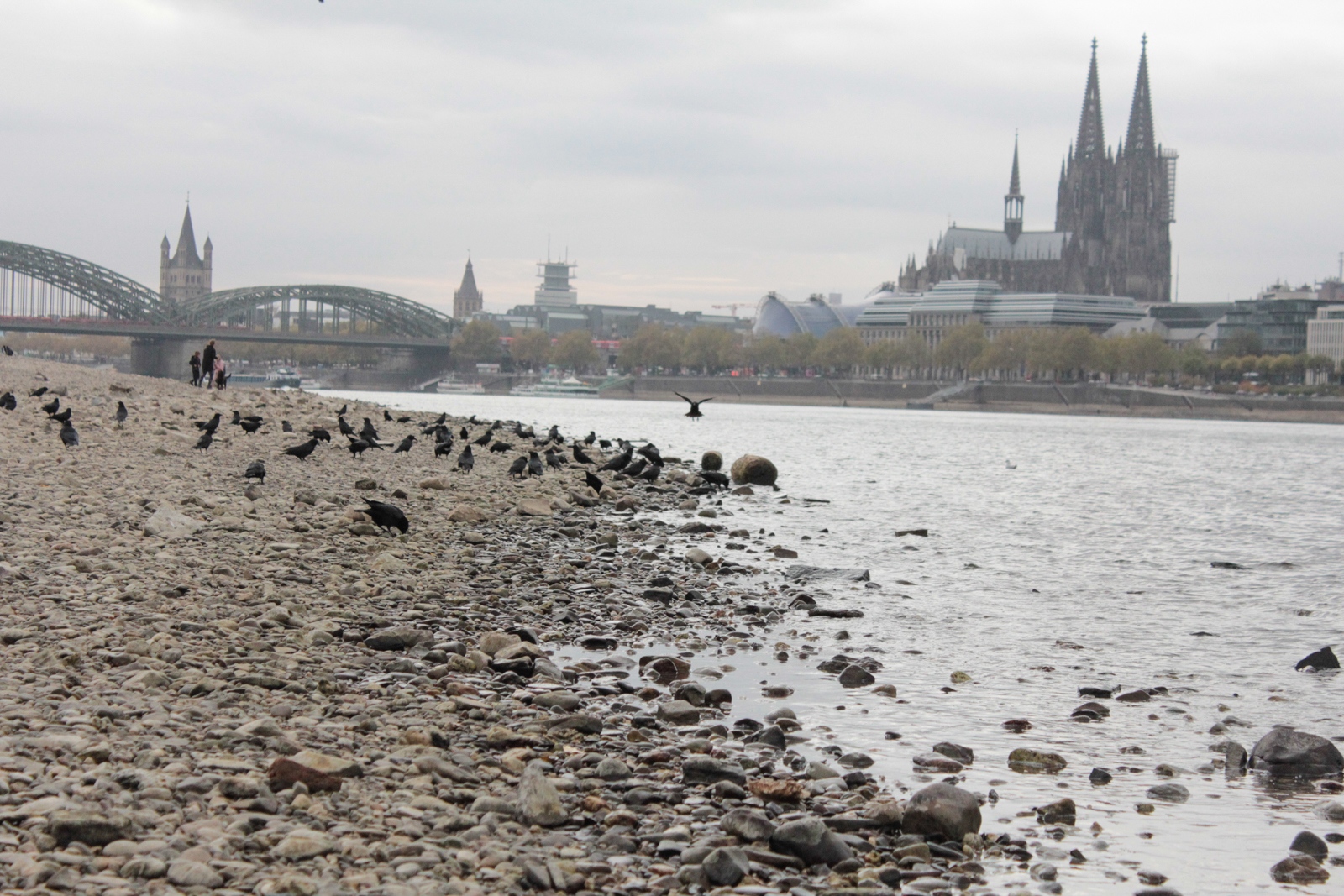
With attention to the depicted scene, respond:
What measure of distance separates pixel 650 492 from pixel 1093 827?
20782 millimetres

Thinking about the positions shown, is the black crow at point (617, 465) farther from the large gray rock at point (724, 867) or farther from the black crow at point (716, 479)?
the large gray rock at point (724, 867)

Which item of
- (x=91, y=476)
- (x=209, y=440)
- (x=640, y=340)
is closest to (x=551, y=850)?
(x=91, y=476)

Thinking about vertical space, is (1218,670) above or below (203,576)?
below

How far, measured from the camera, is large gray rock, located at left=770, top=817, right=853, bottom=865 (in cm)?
634

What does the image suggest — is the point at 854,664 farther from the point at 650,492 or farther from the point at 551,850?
the point at 650,492

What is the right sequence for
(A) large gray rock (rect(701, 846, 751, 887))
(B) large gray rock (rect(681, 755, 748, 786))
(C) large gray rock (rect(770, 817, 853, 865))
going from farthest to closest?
→ (B) large gray rock (rect(681, 755, 748, 786)) → (C) large gray rock (rect(770, 817, 853, 865)) → (A) large gray rock (rect(701, 846, 751, 887))

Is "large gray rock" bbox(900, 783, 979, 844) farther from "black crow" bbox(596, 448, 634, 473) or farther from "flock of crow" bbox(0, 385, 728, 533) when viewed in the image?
"black crow" bbox(596, 448, 634, 473)

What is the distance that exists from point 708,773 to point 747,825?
0.86 metres

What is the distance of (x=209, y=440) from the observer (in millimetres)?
22656

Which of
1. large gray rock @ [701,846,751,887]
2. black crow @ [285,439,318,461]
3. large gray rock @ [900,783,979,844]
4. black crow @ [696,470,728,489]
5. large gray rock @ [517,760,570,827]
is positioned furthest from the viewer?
black crow @ [696,470,728,489]

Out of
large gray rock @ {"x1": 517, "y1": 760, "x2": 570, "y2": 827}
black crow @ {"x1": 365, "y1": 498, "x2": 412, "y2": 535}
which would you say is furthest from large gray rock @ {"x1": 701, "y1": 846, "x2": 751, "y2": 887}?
black crow @ {"x1": 365, "y1": 498, "x2": 412, "y2": 535}

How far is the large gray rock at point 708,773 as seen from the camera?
290 inches

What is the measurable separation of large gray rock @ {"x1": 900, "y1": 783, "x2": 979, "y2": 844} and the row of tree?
6166 inches

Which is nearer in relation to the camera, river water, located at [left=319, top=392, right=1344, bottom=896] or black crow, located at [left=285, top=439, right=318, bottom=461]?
river water, located at [left=319, top=392, right=1344, bottom=896]
